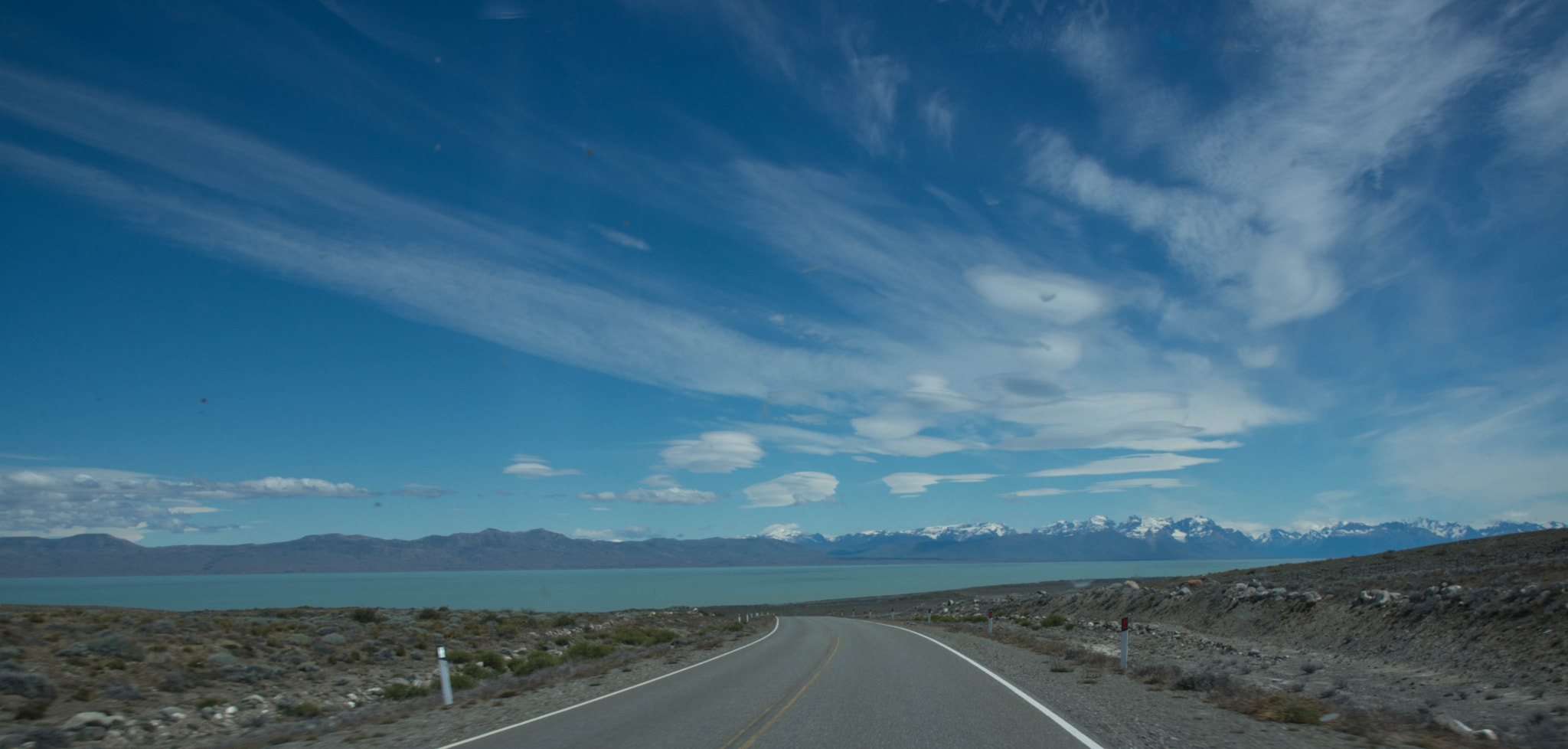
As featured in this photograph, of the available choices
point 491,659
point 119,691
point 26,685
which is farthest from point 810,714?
point 491,659

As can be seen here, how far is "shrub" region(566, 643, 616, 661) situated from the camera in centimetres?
2312

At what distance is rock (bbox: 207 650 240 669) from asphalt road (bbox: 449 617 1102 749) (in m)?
10.9

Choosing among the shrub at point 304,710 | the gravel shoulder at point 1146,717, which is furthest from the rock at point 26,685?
the gravel shoulder at point 1146,717

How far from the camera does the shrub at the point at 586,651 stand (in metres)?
23.1

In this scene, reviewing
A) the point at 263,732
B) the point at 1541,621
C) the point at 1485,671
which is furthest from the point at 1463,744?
the point at 263,732

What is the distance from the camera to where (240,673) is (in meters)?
16.3

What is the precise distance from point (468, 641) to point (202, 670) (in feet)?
34.3

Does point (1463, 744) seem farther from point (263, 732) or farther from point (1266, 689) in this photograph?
point (263, 732)

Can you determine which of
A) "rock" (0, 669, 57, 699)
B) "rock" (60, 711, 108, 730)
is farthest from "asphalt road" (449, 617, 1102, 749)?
"rock" (0, 669, 57, 699)

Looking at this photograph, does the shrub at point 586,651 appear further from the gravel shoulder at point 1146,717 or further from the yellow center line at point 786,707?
the gravel shoulder at point 1146,717

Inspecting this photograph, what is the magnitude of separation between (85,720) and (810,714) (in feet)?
38.7

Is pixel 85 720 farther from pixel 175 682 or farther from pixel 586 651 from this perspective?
pixel 586 651

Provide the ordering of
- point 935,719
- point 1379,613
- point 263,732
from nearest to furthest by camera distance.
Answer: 1. point 935,719
2. point 263,732
3. point 1379,613

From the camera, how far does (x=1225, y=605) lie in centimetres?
2677
